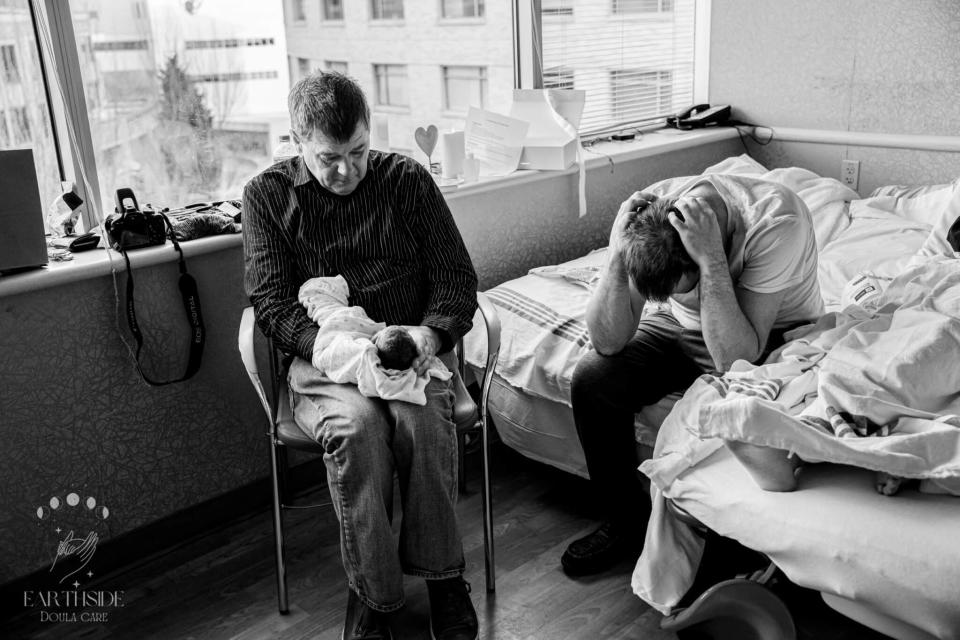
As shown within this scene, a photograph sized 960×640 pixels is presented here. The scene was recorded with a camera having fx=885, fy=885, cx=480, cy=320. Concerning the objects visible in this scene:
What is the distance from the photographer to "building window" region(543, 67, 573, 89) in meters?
3.05

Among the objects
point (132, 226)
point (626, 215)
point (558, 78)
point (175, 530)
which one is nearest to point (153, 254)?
point (132, 226)

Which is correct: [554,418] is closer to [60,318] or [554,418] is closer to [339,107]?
[339,107]

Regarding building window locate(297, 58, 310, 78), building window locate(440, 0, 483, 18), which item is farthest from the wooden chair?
building window locate(440, 0, 483, 18)

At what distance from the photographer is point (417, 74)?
9.34 feet

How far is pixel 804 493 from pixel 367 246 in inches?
41.3

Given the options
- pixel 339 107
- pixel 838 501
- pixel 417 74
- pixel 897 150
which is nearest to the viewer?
pixel 838 501

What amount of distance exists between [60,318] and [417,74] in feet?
4.59

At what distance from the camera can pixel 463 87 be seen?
294 cm

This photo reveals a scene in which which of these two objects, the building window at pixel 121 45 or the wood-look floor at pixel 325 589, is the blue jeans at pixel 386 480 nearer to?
the wood-look floor at pixel 325 589

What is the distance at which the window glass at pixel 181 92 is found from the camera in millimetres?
2129

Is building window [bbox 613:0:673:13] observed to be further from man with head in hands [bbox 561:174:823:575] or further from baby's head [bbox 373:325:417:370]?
baby's head [bbox 373:325:417:370]

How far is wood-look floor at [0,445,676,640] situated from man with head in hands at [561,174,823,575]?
107 millimetres

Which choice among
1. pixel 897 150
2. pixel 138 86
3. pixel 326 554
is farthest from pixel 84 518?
pixel 897 150

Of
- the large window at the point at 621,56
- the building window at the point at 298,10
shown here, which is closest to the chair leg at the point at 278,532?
the building window at the point at 298,10
